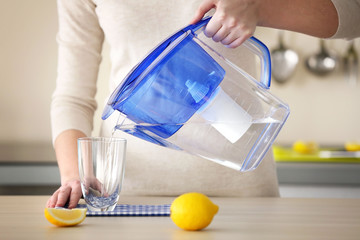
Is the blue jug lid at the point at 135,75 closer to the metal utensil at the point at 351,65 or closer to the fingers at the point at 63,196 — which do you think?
the fingers at the point at 63,196

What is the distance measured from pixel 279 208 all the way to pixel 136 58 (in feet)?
1.54

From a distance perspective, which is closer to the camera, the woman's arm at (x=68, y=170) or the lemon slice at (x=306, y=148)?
the woman's arm at (x=68, y=170)

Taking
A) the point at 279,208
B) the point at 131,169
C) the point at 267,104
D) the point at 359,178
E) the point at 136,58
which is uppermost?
the point at 267,104

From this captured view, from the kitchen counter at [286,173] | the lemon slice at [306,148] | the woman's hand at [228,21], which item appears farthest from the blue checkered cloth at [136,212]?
the lemon slice at [306,148]

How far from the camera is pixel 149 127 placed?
0.79m

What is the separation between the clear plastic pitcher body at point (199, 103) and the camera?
741 mm

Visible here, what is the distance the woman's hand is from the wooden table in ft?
0.86

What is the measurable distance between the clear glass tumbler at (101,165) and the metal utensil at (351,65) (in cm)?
207

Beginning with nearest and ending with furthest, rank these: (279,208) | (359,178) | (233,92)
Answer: (233,92) < (279,208) < (359,178)

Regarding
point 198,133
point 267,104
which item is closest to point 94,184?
point 198,133

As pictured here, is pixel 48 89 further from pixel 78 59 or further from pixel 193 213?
pixel 193 213

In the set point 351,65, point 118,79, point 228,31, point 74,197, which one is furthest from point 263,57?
point 351,65

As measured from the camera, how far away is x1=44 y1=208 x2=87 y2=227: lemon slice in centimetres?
72

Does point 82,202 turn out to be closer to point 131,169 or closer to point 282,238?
point 131,169
